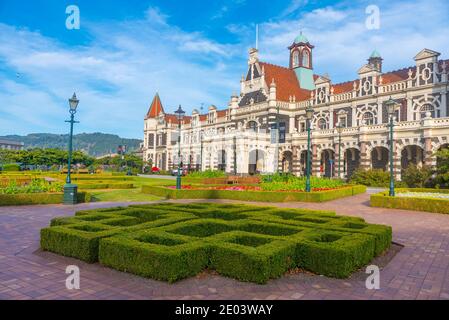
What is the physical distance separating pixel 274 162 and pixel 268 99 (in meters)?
9.88

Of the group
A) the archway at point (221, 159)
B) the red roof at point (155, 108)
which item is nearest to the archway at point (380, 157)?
the archway at point (221, 159)

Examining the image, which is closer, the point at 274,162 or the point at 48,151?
the point at 274,162

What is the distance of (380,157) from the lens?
1597 inches

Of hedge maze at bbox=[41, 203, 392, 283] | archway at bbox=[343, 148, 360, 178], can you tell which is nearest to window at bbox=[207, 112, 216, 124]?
archway at bbox=[343, 148, 360, 178]

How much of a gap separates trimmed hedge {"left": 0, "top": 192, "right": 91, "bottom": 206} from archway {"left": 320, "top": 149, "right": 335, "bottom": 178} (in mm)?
34645

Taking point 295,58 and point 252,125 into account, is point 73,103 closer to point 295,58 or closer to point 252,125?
point 252,125

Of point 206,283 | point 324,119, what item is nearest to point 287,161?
point 324,119

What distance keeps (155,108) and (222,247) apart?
89.6 meters

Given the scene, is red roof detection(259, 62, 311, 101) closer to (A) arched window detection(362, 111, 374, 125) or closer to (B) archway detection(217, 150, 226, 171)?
(A) arched window detection(362, 111, 374, 125)

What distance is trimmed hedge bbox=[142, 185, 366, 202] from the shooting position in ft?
65.6

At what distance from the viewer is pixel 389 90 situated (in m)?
40.6
